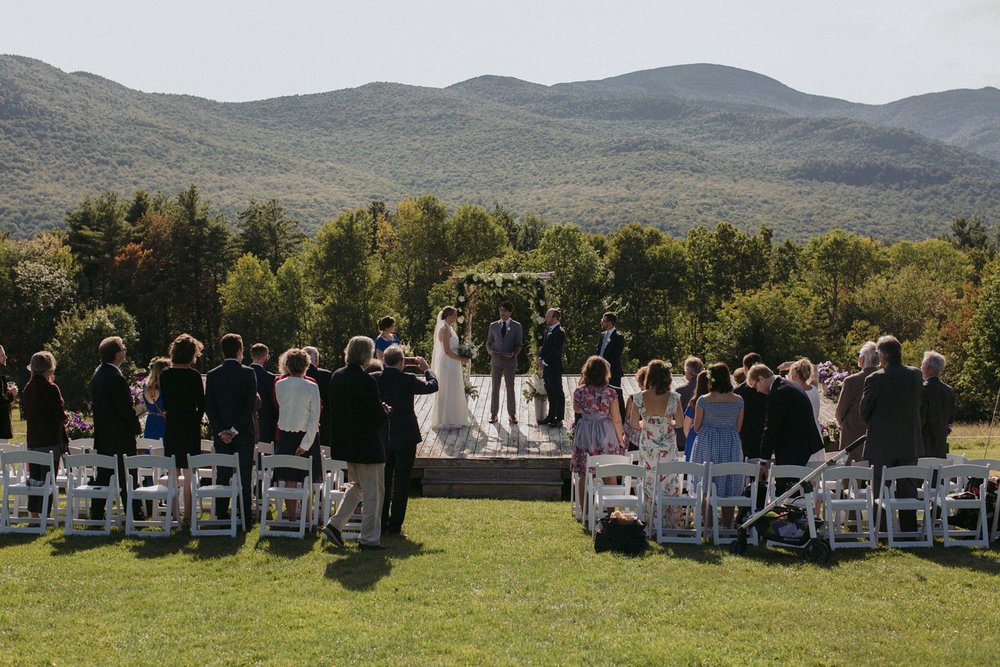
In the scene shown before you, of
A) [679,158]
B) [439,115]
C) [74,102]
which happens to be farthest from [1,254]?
[439,115]

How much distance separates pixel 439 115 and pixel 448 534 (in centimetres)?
18856

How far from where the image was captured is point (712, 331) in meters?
54.2

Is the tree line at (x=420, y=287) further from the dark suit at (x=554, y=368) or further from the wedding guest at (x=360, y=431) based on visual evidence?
the wedding guest at (x=360, y=431)

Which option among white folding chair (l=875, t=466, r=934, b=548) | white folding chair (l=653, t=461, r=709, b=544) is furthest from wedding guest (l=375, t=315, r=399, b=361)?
white folding chair (l=875, t=466, r=934, b=548)

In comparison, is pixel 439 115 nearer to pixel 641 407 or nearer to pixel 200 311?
pixel 200 311

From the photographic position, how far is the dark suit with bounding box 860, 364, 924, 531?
8656mm

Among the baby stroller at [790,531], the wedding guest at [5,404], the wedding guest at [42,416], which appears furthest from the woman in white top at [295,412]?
the baby stroller at [790,531]

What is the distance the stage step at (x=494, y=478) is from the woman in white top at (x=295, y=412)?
12.6ft

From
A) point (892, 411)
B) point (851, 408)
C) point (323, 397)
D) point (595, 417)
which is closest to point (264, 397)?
point (323, 397)

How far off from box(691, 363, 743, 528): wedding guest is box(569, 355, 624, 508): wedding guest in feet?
2.87

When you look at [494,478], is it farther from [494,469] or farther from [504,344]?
[504,344]

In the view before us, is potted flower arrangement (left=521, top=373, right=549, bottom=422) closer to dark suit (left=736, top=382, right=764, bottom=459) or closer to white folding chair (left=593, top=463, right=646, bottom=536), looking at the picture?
dark suit (left=736, top=382, right=764, bottom=459)

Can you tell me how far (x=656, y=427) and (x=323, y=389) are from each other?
3294mm

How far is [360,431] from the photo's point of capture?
27.3 ft
